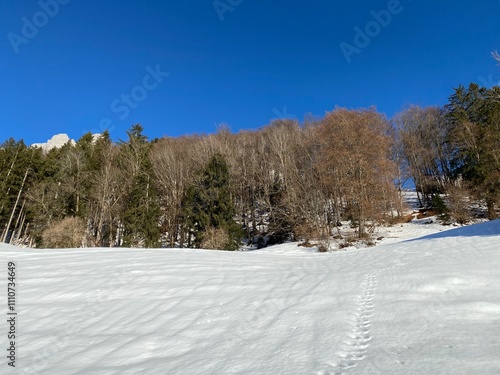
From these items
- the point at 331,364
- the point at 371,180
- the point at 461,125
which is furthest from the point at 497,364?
the point at 461,125

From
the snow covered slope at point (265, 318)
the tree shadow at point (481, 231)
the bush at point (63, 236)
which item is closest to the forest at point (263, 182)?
the bush at point (63, 236)

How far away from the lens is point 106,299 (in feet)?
24.1

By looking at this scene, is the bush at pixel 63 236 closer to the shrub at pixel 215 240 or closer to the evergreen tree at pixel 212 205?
the evergreen tree at pixel 212 205

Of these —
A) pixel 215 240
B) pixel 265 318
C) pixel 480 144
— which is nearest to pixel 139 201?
pixel 215 240

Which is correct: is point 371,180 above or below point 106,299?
above

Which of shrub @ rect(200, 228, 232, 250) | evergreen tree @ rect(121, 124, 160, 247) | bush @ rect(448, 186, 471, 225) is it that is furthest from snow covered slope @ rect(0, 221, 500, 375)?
bush @ rect(448, 186, 471, 225)

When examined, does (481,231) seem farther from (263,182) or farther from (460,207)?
(263,182)

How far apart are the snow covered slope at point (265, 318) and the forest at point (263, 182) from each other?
1584cm

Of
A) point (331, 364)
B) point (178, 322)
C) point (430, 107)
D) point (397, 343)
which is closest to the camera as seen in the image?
point (331, 364)

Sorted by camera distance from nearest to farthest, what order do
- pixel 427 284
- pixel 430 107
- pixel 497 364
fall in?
pixel 497 364, pixel 427 284, pixel 430 107

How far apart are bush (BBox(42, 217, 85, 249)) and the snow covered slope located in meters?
14.4

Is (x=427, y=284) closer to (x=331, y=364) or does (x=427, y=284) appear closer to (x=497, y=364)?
(x=497, y=364)

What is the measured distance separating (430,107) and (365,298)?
4528 cm

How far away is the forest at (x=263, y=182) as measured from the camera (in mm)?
25266
